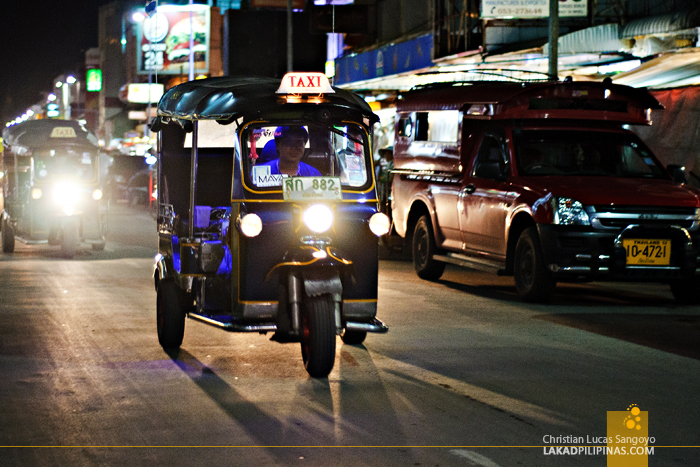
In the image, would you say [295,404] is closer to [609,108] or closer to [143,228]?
[609,108]

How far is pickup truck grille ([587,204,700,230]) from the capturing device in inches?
442

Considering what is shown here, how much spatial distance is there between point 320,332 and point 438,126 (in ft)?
24.9

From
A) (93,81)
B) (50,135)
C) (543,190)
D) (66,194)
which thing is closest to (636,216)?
(543,190)

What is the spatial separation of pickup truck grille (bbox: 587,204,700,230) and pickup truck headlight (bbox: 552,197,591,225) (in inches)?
3.2

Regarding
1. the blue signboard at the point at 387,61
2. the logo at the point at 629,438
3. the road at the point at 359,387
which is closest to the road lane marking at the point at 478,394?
the road at the point at 359,387

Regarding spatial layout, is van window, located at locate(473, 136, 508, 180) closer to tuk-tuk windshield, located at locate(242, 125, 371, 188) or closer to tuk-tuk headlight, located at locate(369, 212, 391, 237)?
tuk-tuk windshield, located at locate(242, 125, 371, 188)

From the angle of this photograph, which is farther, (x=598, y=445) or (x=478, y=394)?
(x=478, y=394)

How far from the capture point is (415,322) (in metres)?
10.4

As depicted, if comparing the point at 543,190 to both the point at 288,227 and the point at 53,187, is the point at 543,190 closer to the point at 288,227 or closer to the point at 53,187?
the point at 288,227

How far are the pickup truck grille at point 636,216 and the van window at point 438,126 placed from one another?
10.1 ft

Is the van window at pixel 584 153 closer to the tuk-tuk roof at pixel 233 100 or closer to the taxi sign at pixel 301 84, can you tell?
the tuk-tuk roof at pixel 233 100

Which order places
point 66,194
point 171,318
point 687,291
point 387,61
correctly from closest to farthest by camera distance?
point 171,318 < point 687,291 < point 66,194 < point 387,61

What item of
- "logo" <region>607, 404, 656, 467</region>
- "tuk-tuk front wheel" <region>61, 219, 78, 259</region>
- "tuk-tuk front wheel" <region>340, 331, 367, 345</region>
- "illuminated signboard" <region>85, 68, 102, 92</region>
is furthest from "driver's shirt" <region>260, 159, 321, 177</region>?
"illuminated signboard" <region>85, 68, 102, 92</region>

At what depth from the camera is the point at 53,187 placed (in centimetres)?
1841
